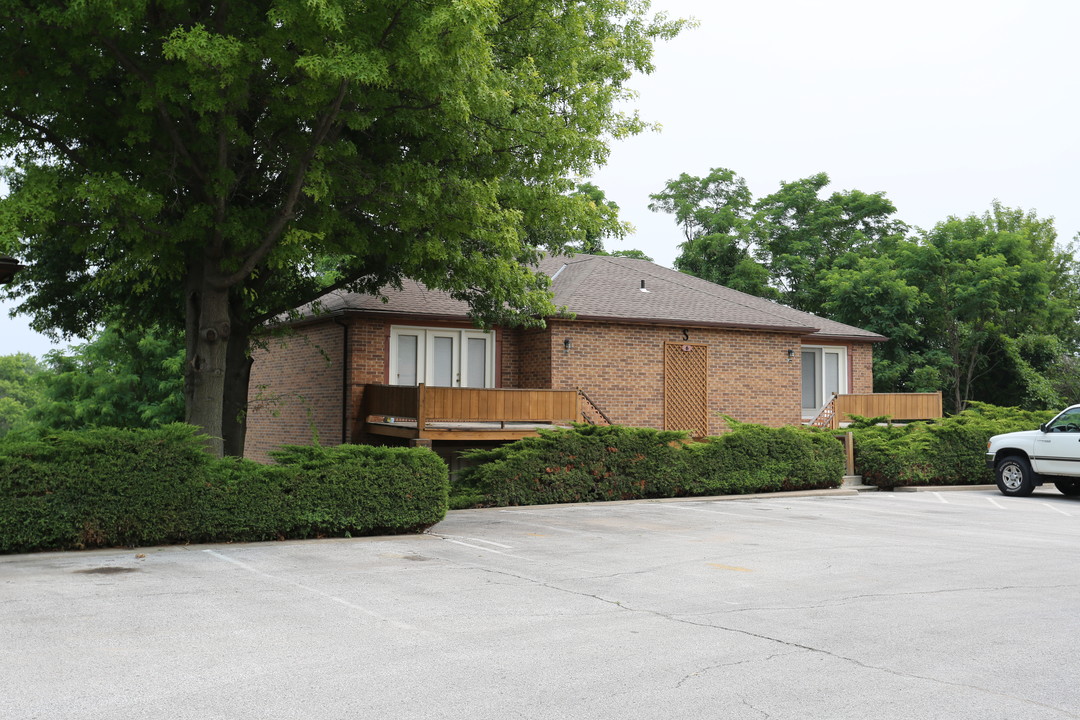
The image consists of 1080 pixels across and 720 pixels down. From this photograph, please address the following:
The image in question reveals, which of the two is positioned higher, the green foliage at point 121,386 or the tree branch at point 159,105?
the tree branch at point 159,105

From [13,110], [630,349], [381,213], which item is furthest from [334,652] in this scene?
[630,349]

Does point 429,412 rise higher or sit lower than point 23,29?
lower

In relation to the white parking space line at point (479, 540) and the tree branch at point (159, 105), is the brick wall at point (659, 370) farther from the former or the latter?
the tree branch at point (159, 105)

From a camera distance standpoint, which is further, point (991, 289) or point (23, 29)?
point (991, 289)

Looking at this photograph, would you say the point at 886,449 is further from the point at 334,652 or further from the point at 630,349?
the point at 334,652

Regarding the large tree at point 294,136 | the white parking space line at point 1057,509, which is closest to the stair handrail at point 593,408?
the large tree at point 294,136

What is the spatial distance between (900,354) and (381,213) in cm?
2531

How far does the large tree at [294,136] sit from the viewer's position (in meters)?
11.5

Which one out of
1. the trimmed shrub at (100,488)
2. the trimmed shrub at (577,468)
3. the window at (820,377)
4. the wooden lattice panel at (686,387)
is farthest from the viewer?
the window at (820,377)

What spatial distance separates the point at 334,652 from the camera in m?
6.50

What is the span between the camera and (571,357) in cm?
2272

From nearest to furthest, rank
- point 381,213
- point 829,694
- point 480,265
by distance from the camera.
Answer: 1. point 829,694
2. point 381,213
3. point 480,265

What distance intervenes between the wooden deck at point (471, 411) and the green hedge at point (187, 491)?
543cm

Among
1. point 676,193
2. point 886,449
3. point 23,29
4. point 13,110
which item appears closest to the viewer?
point 23,29
